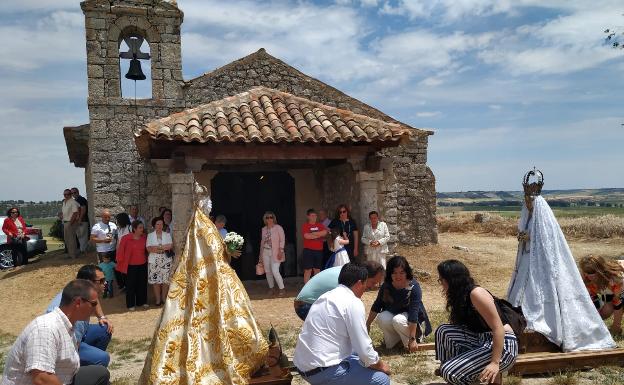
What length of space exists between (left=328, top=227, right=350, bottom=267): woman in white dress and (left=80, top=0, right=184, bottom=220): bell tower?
411 cm

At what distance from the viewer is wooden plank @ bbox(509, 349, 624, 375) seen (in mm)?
4332

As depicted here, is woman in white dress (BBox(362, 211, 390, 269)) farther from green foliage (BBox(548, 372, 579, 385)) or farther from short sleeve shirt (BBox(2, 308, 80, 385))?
short sleeve shirt (BBox(2, 308, 80, 385))

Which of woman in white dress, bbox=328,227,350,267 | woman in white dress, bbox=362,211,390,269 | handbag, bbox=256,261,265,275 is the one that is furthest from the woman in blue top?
handbag, bbox=256,261,265,275

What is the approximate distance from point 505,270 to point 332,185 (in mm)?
4489

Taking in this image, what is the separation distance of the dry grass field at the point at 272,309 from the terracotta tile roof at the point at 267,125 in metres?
2.81

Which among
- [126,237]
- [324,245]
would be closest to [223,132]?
[126,237]

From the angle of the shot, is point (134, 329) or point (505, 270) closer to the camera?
point (134, 329)

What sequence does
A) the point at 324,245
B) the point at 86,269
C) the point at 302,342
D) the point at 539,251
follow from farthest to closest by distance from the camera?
the point at 324,245
the point at 539,251
the point at 86,269
the point at 302,342

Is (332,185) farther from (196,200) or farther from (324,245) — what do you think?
(196,200)

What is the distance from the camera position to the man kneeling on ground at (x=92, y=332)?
4.01 metres

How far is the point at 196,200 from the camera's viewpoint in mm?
4238

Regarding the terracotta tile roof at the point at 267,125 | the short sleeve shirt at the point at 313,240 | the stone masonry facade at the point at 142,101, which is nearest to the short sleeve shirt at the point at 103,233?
the stone masonry facade at the point at 142,101

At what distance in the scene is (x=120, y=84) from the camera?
386 inches

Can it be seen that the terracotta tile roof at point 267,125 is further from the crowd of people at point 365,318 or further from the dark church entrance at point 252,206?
the crowd of people at point 365,318
